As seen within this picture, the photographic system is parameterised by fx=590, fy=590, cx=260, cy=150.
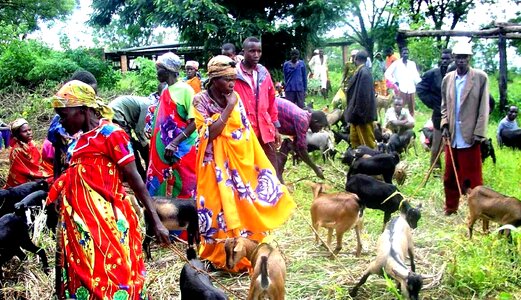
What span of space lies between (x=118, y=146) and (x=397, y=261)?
2.25 metres

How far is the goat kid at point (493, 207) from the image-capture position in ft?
18.7

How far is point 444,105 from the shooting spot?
24.1 feet

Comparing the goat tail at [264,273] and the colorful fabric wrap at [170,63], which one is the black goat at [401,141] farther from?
the goat tail at [264,273]

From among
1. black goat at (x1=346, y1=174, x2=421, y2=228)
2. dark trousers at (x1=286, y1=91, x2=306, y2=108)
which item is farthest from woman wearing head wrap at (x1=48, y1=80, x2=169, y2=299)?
dark trousers at (x1=286, y1=91, x2=306, y2=108)

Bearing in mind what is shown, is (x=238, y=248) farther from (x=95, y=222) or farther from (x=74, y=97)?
(x=74, y=97)

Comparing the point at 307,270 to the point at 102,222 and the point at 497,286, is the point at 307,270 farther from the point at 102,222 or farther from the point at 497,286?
the point at 102,222

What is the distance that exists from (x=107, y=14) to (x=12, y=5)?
574 centimetres

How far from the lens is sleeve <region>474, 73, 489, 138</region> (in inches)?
270

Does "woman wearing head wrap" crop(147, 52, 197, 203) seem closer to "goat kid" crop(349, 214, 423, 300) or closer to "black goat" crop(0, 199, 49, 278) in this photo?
"black goat" crop(0, 199, 49, 278)

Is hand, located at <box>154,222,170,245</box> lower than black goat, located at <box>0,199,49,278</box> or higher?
higher

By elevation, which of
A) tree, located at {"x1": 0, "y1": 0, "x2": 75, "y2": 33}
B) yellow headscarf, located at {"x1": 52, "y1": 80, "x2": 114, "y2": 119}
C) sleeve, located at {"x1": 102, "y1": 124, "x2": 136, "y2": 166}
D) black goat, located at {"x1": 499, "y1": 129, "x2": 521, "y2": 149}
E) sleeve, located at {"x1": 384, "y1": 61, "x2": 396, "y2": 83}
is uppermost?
tree, located at {"x1": 0, "y1": 0, "x2": 75, "y2": 33}

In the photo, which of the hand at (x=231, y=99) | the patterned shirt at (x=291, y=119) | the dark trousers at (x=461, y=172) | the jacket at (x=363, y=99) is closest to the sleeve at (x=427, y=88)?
the jacket at (x=363, y=99)

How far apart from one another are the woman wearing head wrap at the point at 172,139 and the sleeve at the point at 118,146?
2.23m

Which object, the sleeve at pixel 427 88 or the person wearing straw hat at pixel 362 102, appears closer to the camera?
the sleeve at pixel 427 88
